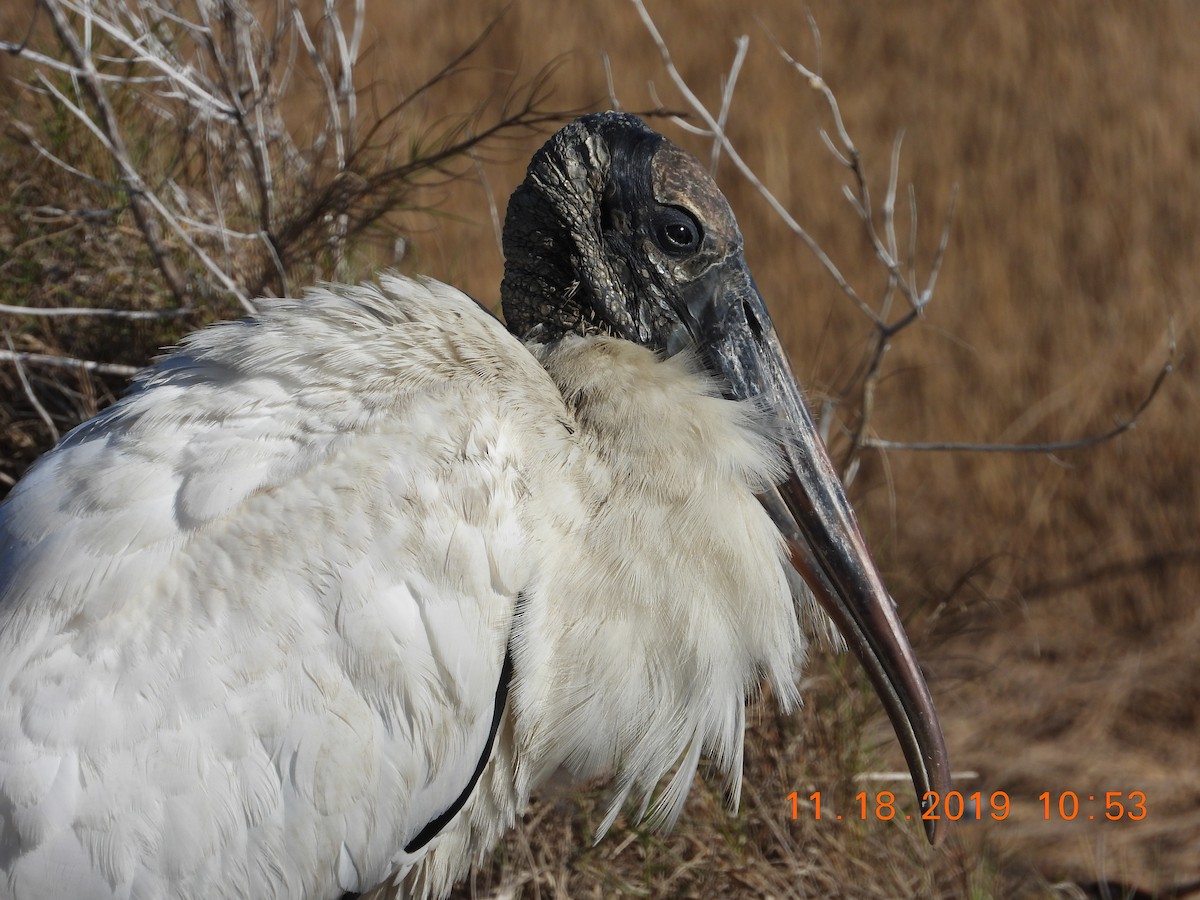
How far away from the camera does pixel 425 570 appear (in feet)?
6.29

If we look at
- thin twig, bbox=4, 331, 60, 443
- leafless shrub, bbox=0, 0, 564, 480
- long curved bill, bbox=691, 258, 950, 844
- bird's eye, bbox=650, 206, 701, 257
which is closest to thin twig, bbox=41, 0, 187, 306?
leafless shrub, bbox=0, 0, 564, 480

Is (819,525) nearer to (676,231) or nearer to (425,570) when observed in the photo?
(676,231)

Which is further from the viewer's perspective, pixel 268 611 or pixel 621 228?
pixel 621 228

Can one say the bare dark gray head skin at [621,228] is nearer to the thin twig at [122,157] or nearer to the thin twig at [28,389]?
the thin twig at [122,157]

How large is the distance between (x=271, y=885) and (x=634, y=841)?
106 cm

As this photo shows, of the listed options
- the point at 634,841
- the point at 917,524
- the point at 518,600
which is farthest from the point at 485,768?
the point at 917,524

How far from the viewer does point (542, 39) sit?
265 inches

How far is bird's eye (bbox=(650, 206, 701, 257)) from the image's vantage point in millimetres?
2230

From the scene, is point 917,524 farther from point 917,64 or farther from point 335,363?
point 335,363

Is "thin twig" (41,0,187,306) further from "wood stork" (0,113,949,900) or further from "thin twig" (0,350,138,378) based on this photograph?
"wood stork" (0,113,949,900)

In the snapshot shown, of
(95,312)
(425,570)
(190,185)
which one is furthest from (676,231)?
(190,185)
